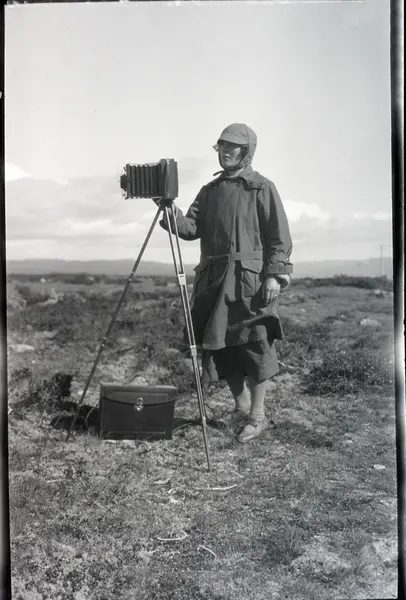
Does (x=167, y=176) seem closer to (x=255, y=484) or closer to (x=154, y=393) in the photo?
(x=154, y=393)

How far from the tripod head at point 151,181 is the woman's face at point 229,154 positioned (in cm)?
42

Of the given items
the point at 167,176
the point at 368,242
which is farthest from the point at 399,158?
the point at 167,176

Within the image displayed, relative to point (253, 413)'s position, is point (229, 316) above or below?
above

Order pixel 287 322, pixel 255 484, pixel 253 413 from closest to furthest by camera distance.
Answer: pixel 255 484 < pixel 253 413 < pixel 287 322

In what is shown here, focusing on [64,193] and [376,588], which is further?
[64,193]

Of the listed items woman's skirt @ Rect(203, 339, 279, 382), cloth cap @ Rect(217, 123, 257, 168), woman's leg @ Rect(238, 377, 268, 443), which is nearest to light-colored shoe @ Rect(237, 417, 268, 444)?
woman's leg @ Rect(238, 377, 268, 443)

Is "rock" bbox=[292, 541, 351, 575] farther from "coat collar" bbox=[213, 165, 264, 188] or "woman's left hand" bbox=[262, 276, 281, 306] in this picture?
"coat collar" bbox=[213, 165, 264, 188]

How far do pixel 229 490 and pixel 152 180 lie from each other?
7.69ft

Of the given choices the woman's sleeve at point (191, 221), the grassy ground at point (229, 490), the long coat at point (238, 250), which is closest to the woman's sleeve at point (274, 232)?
the long coat at point (238, 250)

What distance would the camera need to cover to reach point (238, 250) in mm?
4805

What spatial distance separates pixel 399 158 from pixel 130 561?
345cm

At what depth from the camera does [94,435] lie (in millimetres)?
4926

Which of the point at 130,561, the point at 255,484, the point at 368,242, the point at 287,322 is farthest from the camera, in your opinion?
the point at 287,322

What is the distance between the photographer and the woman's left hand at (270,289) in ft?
15.7
